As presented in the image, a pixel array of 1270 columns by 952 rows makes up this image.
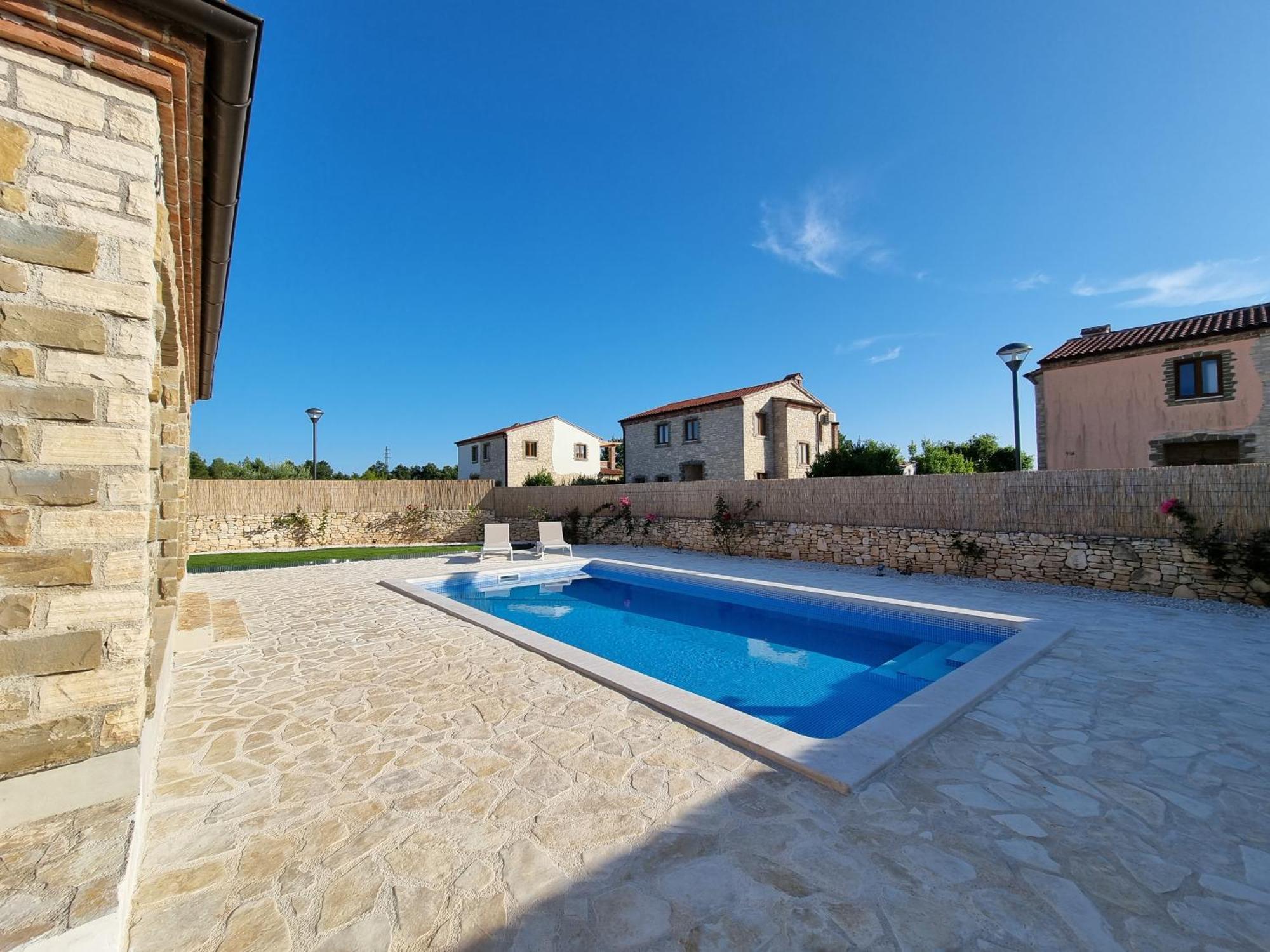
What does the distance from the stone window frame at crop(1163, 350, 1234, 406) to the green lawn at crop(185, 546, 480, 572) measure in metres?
23.7

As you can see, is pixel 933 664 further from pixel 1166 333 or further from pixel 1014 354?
pixel 1166 333

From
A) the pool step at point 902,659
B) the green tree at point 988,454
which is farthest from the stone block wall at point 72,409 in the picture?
the green tree at point 988,454

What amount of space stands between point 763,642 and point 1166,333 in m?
21.1

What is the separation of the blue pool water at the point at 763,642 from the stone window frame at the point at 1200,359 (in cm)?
1792

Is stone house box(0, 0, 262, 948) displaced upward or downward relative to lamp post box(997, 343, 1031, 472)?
downward

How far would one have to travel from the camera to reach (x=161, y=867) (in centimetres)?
218

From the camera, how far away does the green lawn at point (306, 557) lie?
12.1 meters

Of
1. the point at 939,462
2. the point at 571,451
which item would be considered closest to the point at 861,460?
the point at 939,462

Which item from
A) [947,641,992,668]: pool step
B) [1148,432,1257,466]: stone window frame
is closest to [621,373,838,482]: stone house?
[1148,432,1257,466]: stone window frame

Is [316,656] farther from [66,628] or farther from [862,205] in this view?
[862,205]

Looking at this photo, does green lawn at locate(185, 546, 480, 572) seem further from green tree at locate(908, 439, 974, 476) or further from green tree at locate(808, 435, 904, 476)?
green tree at locate(908, 439, 974, 476)

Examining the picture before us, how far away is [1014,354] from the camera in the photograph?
31.0ft

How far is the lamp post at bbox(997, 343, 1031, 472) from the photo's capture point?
9414 millimetres

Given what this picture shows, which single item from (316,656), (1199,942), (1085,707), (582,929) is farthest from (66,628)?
(1085,707)
